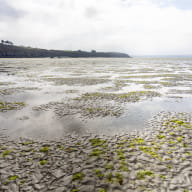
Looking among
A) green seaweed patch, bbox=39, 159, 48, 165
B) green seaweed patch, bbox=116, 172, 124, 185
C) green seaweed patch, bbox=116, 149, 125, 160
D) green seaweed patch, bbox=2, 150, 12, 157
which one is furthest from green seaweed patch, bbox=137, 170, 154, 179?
green seaweed patch, bbox=2, 150, 12, 157

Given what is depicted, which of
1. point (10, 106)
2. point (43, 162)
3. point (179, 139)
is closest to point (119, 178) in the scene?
point (43, 162)

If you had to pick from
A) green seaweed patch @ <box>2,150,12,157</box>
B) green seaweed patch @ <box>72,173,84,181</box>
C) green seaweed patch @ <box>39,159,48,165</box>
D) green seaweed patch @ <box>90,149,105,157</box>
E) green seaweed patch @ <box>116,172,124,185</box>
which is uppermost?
green seaweed patch @ <box>90,149,105,157</box>

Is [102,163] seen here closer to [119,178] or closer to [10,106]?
[119,178]

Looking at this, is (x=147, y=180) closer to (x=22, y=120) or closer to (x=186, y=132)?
(x=186, y=132)

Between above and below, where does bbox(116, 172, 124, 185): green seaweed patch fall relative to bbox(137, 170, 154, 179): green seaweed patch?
below

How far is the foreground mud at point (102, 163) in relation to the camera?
8695 mm

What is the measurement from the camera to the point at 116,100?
84.8ft

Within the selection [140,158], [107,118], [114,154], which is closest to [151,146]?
[140,158]

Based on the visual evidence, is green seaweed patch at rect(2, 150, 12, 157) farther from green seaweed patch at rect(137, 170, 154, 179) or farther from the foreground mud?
green seaweed patch at rect(137, 170, 154, 179)

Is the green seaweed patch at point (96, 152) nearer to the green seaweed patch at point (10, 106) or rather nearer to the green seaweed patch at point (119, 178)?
the green seaweed patch at point (119, 178)

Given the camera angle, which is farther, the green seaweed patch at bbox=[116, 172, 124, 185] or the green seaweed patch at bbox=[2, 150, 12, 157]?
the green seaweed patch at bbox=[2, 150, 12, 157]

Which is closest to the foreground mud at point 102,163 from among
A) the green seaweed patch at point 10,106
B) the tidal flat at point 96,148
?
the tidal flat at point 96,148

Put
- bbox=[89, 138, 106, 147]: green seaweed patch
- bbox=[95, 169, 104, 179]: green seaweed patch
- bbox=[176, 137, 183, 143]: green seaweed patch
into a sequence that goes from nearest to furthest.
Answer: bbox=[95, 169, 104, 179]: green seaweed patch < bbox=[89, 138, 106, 147]: green seaweed patch < bbox=[176, 137, 183, 143]: green seaweed patch

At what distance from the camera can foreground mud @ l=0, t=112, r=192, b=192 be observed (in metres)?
8.70
